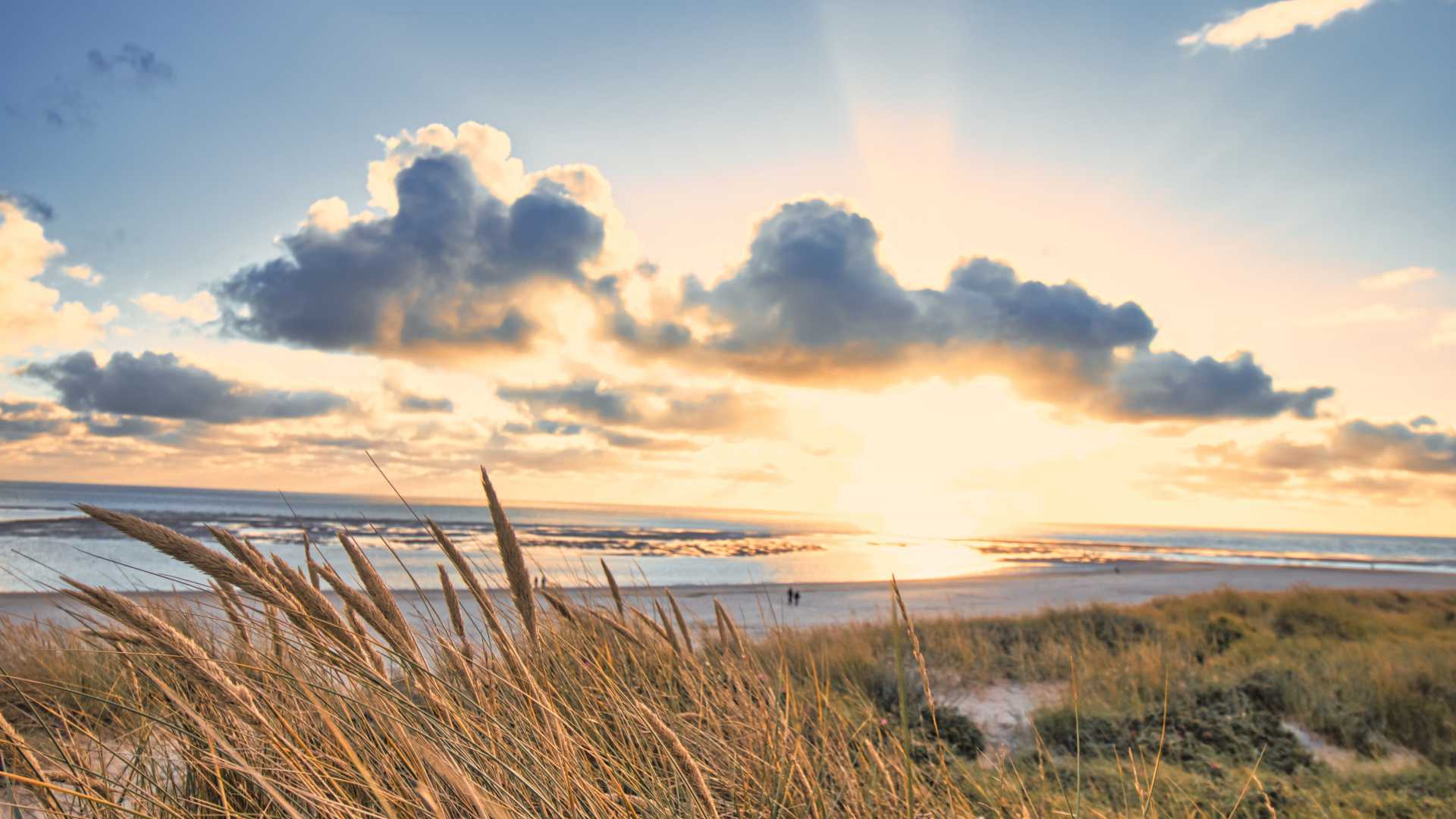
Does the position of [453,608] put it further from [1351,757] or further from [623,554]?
[623,554]

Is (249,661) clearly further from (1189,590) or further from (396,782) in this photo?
(1189,590)

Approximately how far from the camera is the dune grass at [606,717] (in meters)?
1.80

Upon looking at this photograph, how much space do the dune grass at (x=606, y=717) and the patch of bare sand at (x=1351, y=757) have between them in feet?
0.19

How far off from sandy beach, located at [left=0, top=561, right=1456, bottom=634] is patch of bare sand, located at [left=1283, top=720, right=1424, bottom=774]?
5345mm

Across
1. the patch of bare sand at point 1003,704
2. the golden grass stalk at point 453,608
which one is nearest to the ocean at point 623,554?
the golden grass stalk at point 453,608

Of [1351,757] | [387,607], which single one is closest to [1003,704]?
[1351,757]

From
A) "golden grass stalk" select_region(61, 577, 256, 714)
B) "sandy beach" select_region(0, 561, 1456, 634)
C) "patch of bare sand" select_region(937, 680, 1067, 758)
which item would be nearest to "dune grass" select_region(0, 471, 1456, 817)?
"golden grass stalk" select_region(61, 577, 256, 714)

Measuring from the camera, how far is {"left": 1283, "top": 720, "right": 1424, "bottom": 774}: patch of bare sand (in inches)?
227

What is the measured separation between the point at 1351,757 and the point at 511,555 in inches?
296

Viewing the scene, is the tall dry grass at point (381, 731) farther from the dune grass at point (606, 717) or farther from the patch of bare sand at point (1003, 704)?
the patch of bare sand at point (1003, 704)

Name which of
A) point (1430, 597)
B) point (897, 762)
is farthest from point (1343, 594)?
point (897, 762)

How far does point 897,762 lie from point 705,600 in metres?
17.1

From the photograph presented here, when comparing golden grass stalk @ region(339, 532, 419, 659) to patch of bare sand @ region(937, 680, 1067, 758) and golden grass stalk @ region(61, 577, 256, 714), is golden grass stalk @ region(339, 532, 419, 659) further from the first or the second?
patch of bare sand @ region(937, 680, 1067, 758)

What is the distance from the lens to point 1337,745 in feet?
22.9
